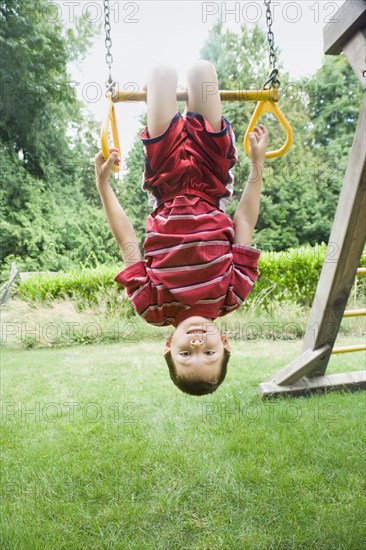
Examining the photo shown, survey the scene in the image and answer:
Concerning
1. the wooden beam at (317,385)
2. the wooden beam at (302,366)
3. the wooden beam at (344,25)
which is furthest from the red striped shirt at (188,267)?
the wooden beam at (317,385)

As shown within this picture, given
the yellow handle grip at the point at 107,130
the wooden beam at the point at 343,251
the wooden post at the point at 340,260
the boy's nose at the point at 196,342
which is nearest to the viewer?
the yellow handle grip at the point at 107,130

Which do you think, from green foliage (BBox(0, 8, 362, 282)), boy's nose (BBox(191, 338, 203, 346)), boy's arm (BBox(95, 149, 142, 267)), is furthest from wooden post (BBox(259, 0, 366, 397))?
green foliage (BBox(0, 8, 362, 282))

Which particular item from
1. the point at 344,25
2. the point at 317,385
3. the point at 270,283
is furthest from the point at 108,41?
the point at 270,283

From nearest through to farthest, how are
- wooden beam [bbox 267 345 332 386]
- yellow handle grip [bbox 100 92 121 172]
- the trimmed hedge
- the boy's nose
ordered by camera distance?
yellow handle grip [bbox 100 92 121 172]
the boy's nose
wooden beam [bbox 267 345 332 386]
the trimmed hedge

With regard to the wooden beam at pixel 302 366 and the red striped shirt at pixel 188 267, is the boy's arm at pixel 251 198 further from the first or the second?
the wooden beam at pixel 302 366

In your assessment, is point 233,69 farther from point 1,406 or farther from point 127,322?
point 1,406

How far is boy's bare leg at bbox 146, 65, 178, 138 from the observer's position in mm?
1934

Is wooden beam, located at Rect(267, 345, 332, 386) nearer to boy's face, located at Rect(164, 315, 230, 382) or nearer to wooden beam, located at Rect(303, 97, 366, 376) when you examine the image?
wooden beam, located at Rect(303, 97, 366, 376)

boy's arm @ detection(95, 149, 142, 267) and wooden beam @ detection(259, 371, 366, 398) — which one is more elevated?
boy's arm @ detection(95, 149, 142, 267)

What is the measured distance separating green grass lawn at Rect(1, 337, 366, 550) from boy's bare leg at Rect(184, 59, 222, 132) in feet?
5.95

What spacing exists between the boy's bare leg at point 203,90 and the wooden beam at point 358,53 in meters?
0.76

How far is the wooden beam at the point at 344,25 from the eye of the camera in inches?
88.8

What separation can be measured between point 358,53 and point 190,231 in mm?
1261

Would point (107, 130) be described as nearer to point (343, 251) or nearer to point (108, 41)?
point (108, 41)
